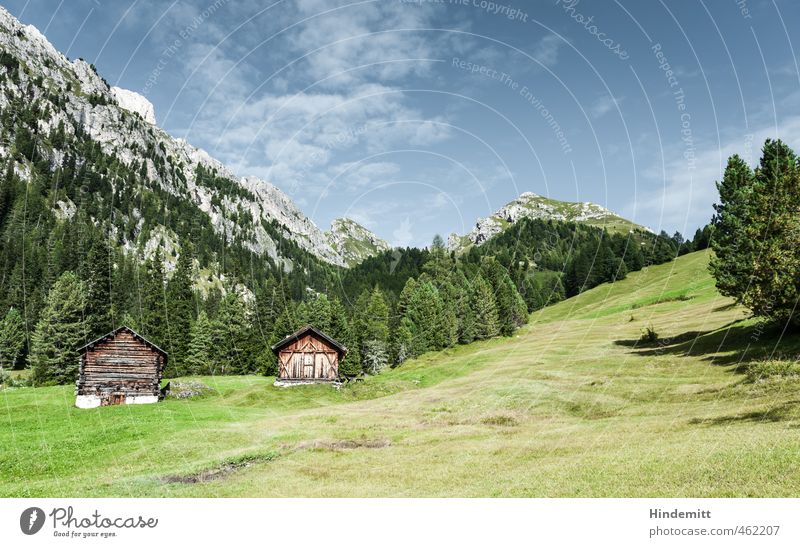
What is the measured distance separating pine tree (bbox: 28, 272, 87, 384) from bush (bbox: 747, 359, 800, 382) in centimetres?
8401

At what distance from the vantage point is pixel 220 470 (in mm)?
17031

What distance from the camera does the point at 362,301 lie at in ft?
364

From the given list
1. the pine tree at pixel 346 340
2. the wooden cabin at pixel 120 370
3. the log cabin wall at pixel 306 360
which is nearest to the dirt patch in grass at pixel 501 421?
the log cabin wall at pixel 306 360

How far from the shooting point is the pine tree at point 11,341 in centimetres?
8262

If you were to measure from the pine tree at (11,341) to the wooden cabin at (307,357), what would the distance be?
197 ft

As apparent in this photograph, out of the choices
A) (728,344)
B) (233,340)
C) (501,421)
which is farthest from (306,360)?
(728,344)

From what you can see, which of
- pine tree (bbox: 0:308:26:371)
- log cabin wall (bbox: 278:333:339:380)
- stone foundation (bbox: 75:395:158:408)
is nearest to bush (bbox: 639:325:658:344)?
log cabin wall (bbox: 278:333:339:380)

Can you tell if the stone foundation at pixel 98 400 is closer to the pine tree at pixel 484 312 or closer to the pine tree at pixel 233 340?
the pine tree at pixel 233 340

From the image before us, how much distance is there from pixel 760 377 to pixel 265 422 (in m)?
31.9

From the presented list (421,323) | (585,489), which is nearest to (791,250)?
(585,489)

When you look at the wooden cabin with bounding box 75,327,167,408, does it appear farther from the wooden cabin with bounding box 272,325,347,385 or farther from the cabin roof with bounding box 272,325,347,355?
the wooden cabin with bounding box 272,325,347,385

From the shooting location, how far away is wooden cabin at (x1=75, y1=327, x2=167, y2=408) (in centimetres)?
4759
